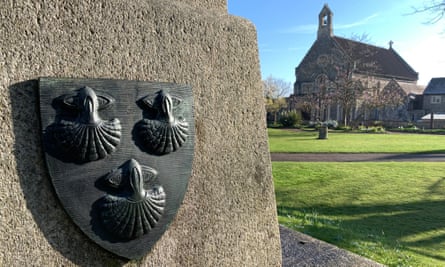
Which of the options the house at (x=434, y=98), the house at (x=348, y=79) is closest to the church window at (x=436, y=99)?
the house at (x=434, y=98)

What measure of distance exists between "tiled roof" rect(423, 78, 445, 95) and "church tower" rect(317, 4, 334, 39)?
47.1ft

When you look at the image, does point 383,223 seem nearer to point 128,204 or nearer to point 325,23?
point 128,204

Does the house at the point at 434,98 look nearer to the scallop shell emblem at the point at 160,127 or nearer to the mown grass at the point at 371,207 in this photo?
the mown grass at the point at 371,207

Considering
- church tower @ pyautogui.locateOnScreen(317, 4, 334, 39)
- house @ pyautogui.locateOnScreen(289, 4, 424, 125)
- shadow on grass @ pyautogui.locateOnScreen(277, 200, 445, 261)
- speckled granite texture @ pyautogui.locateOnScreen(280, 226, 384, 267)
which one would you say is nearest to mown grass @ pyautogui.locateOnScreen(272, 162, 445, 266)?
shadow on grass @ pyautogui.locateOnScreen(277, 200, 445, 261)

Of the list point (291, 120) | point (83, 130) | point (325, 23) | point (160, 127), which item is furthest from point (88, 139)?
point (325, 23)

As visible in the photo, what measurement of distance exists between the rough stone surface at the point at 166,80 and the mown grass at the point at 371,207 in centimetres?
227

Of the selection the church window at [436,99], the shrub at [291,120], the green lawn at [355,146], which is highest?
the church window at [436,99]

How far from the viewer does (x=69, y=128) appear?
A: 2.83ft

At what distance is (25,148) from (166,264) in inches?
23.5

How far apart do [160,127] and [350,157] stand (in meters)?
10.7

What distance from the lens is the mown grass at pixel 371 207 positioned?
3.35 metres

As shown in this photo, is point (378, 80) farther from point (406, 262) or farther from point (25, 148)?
point (25, 148)

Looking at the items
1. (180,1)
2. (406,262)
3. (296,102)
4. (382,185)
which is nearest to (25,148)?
(180,1)

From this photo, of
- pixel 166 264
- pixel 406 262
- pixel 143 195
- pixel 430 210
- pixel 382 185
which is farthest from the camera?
pixel 382 185
